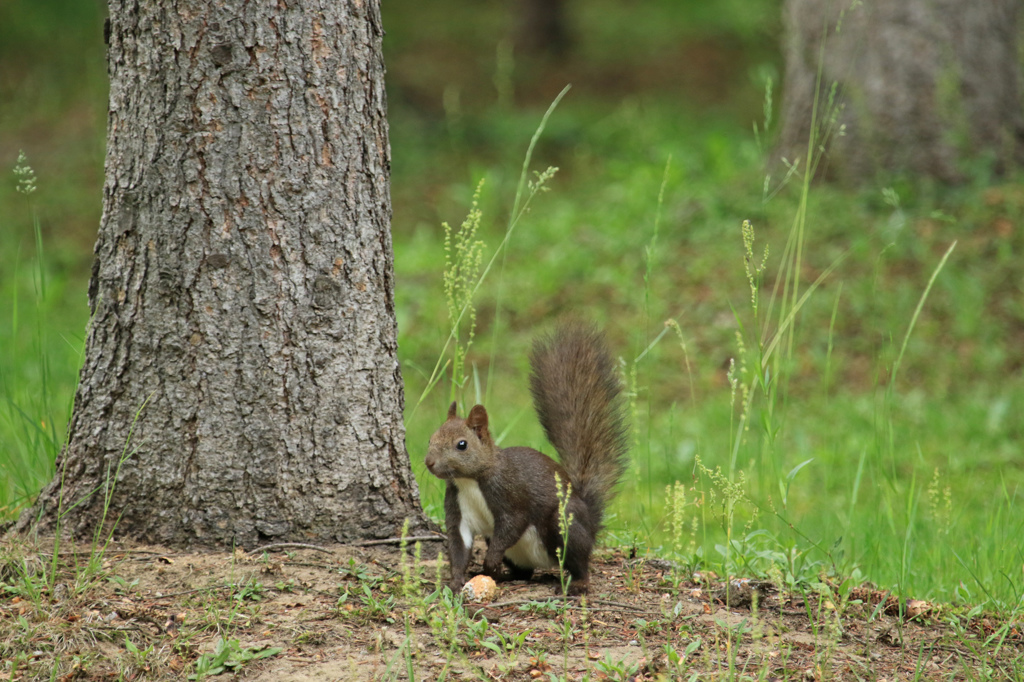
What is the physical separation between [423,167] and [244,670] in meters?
8.23

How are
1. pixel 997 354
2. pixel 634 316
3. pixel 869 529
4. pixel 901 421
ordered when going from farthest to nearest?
pixel 634 316
pixel 997 354
pixel 901 421
pixel 869 529

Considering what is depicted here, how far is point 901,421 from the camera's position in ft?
17.3

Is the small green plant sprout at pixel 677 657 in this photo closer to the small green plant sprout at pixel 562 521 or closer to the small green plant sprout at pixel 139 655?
the small green plant sprout at pixel 562 521

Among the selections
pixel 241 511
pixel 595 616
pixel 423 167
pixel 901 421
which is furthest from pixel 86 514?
pixel 423 167

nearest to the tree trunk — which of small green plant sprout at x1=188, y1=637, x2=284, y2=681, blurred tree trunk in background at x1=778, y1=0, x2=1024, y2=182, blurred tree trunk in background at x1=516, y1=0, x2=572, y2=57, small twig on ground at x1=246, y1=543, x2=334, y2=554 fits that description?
small twig on ground at x1=246, y1=543, x2=334, y2=554

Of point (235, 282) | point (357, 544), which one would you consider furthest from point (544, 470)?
point (235, 282)

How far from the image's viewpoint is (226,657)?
222 centimetres

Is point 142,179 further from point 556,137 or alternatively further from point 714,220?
point 556,137

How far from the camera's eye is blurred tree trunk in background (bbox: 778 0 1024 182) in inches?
254

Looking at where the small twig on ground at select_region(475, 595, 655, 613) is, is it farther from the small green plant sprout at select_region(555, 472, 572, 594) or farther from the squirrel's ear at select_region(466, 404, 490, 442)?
the squirrel's ear at select_region(466, 404, 490, 442)

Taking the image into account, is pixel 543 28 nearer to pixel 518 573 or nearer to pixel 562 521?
pixel 518 573

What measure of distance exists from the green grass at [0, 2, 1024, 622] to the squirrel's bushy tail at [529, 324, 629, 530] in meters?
0.15

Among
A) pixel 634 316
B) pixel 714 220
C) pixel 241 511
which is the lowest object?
pixel 241 511

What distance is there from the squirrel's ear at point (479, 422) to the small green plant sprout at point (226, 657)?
0.78 meters
